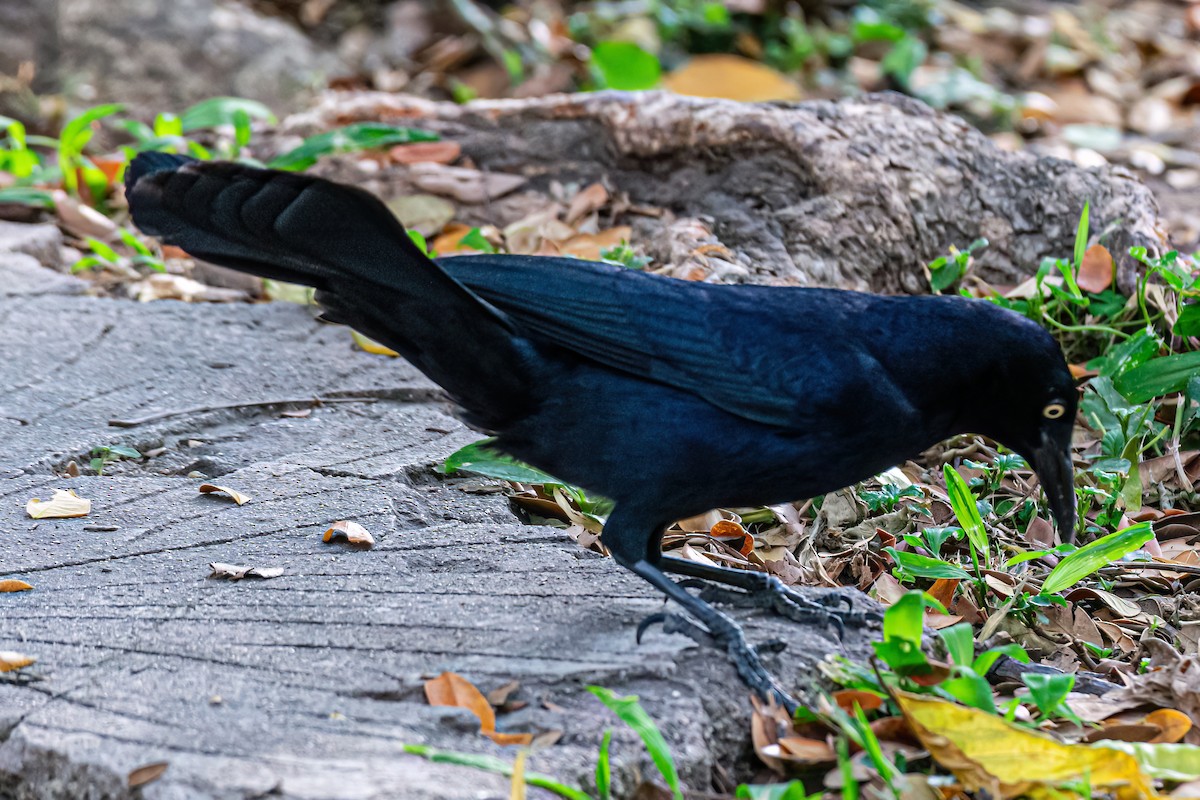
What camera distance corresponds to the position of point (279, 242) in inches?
106

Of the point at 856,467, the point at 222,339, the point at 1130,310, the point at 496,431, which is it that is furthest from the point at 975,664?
the point at 222,339

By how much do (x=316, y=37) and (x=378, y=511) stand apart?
573cm

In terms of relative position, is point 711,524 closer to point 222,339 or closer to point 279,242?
point 279,242

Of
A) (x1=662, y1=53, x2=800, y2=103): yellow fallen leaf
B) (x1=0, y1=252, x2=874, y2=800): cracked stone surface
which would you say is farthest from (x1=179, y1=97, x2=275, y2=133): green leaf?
(x1=662, y1=53, x2=800, y2=103): yellow fallen leaf

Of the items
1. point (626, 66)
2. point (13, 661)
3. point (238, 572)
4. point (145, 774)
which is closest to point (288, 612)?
point (238, 572)

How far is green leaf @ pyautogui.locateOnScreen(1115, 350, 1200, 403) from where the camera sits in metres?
3.66

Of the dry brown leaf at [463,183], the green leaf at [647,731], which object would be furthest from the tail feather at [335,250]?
the dry brown leaf at [463,183]

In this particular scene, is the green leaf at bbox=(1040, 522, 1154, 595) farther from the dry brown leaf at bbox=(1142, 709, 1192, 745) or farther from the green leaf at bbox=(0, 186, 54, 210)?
the green leaf at bbox=(0, 186, 54, 210)

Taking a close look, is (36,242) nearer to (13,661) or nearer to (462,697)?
(13,661)

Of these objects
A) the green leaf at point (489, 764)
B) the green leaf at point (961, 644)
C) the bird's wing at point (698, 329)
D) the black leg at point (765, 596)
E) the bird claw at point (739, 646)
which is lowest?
the black leg at point (765, 596)

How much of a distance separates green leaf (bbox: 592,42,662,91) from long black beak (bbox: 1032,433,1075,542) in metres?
4.72

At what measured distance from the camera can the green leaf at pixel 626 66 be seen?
7.34 metres

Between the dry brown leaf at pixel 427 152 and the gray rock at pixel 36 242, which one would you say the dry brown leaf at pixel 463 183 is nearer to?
the dry brown leaf at pixel 427 152

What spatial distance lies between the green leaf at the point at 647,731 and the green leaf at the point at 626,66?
5539mm
